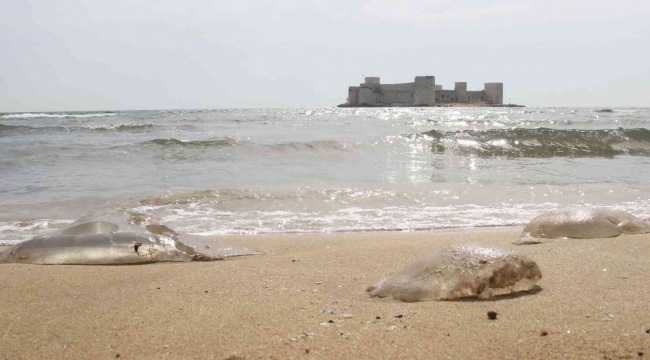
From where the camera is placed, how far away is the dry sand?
1.84 meters

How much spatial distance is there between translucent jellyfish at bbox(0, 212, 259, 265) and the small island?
7325 centimetres

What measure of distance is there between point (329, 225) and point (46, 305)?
2825mm

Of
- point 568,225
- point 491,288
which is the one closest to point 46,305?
point 491,288

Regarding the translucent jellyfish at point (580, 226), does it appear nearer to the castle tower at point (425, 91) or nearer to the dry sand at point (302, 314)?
the dry sand at point (302, 314)

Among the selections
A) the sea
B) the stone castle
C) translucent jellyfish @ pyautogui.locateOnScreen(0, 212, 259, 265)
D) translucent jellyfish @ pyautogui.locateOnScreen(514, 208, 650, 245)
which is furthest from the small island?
translucent jellyfish @ pyautogui.locateOnScreen(0, 212, 259, 265)

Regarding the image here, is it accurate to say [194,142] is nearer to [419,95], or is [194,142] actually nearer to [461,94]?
[419,95]

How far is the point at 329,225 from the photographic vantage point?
494cm

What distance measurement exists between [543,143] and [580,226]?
1069 centimetres

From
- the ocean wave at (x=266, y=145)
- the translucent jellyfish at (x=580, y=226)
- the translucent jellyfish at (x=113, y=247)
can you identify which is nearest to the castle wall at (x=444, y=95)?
the ocean wave at (x=266, y=145)

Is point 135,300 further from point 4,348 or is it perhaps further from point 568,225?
point 568,225

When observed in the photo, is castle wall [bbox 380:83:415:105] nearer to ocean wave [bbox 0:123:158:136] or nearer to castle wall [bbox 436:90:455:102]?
castle wall [bbox 436:90:455:102]

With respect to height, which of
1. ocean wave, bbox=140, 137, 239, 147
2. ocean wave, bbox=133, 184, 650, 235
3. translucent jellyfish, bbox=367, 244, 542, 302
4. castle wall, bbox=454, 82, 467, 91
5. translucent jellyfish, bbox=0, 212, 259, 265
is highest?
castle wall, bbox=454, 82, 467, 91

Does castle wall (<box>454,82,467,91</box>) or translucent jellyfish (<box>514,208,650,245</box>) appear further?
castle wall (<box>454,82,467,91</box>)

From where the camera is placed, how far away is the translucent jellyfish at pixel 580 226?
3859mm
